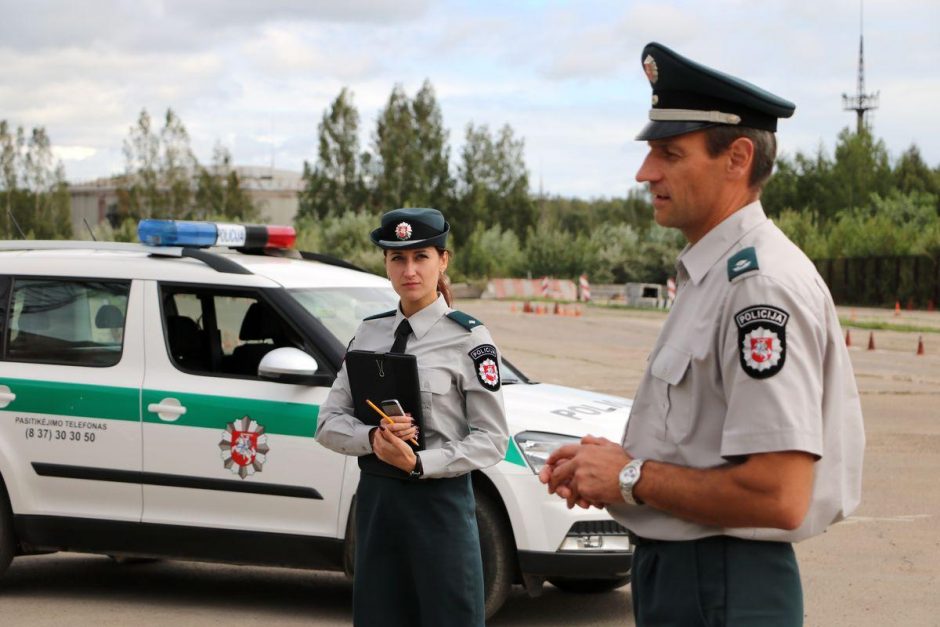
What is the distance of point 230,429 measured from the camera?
254 inches

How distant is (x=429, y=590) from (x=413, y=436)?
48cm

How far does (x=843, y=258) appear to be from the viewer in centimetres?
5422

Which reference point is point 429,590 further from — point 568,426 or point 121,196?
point 121,196

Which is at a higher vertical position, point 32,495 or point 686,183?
point 686,183

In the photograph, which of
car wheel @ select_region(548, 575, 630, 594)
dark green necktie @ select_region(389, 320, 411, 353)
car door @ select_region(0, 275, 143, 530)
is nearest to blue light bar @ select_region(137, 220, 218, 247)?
car door @ select_region(0, 275, 143, 530)

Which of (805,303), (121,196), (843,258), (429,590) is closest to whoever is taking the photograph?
(805,303)

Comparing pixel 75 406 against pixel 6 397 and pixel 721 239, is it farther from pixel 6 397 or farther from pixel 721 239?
pixel 721 239

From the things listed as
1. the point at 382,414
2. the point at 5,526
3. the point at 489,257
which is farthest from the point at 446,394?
the point at 489,257

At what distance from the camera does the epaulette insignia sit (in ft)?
8.05

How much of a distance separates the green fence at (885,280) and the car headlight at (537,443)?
44438 millimetres

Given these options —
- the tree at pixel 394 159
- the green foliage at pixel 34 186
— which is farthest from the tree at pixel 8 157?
the tree at pixel 394 159

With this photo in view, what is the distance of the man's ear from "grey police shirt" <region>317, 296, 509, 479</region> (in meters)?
1.91

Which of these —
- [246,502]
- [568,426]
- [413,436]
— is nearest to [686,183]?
[413,436]

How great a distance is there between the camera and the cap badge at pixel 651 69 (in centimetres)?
273
